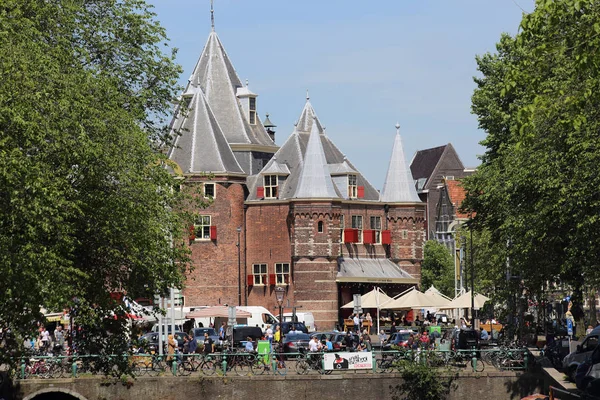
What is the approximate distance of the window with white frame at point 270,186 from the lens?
93.6 m

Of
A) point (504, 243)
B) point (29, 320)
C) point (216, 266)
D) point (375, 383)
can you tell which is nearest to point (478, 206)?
point (504, 243)

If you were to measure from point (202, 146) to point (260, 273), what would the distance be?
10009mm

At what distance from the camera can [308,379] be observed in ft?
155

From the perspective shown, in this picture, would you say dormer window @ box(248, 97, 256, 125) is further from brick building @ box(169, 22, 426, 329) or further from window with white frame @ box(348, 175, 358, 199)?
window with white frame @ box(348, 175, 358, 199)

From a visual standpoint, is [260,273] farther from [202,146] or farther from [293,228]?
[202,146]

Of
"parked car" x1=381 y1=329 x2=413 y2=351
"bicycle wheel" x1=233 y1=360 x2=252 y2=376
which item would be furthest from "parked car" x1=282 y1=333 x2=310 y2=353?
"bicycle wheel" x1=233 y1=360 x2=252 y2=376

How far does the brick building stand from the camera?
9088 cm

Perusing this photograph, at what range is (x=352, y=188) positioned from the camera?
96.9m

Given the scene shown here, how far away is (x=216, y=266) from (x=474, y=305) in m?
27.3

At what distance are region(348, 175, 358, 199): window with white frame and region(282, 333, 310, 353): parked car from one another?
36.4m

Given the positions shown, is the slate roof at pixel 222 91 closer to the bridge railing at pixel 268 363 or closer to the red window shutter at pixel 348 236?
the red window shutter at pixel 348 236

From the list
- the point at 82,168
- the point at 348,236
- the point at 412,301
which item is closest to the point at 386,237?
the point at 348,236

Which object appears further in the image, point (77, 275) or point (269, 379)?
point (269, 379)

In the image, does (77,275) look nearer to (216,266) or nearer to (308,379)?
(308,379)
